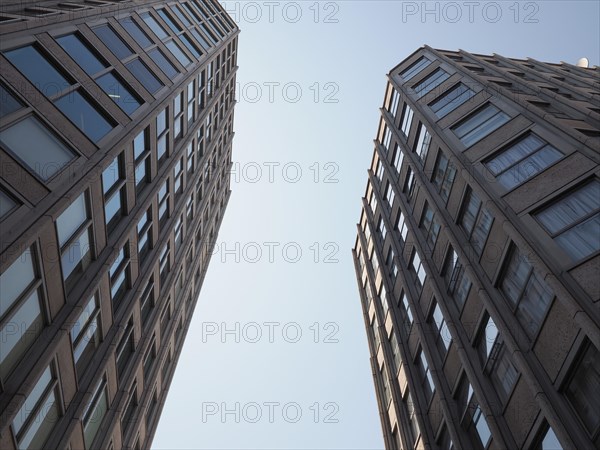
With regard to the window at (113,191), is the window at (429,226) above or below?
above

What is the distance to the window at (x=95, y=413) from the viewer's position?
18438mm

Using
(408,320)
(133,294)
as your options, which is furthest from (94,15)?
(408,320)

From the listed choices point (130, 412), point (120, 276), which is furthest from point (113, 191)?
point (130, 412)

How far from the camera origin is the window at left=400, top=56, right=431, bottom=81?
3155 centimetres

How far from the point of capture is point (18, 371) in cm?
1355

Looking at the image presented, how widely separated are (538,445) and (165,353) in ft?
71.0

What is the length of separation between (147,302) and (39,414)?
11104 mm

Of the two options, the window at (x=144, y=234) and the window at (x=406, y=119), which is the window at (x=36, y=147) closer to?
the window at (x=144, y=234)

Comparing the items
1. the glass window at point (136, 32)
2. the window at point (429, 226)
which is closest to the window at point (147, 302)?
the glass window at point (136, 32)

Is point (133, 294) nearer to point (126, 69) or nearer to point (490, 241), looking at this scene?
point (126, 69)

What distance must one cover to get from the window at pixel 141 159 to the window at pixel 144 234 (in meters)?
1.51

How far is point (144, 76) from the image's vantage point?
2295 centimetres

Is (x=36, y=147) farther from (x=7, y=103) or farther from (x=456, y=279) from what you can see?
(x=456, y=279)

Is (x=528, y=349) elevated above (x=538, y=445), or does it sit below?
above
